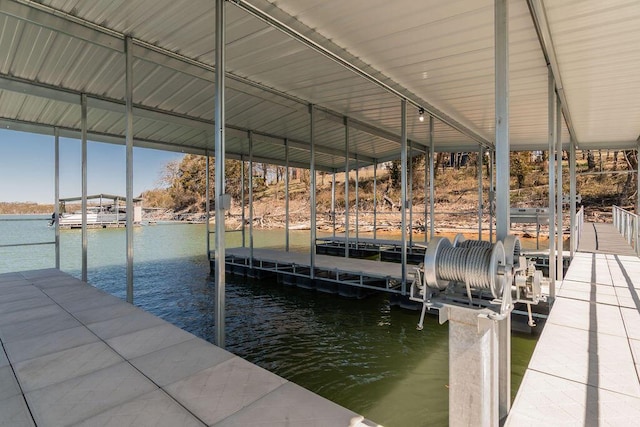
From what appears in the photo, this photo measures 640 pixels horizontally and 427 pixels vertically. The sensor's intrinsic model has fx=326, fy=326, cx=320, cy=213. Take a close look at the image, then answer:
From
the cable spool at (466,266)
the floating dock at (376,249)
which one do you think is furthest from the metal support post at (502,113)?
the floating dock at (376,249)

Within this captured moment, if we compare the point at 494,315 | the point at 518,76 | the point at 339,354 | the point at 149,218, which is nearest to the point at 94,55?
the point at 339,354

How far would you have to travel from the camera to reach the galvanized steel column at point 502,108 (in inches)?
89.6

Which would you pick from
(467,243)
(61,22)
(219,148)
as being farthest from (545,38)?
(61,22)

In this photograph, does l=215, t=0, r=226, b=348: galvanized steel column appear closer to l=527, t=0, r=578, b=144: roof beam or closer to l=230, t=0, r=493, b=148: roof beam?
l=230, t=0, r=493, b=148: roof beam

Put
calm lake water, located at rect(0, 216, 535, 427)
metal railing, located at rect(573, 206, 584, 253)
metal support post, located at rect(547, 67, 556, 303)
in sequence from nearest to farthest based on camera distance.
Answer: calm lake water, located at rect(0, 216, 535, 427)
metal support post, located at rect(547, 67, 556, 303)
metal railing, located at rect(573, 206, 584, 253)

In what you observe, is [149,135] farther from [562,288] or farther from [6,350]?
[562,288]

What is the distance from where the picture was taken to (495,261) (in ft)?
5.40

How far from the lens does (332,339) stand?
4.32 m

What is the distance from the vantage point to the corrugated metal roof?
10.3ft

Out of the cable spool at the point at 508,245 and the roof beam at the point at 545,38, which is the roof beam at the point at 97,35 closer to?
the roof beam at the point at 545,38

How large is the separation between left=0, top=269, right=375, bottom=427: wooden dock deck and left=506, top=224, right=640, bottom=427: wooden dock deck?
52.7 inches

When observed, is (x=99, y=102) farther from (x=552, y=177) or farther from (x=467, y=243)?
(x=552, y=177)

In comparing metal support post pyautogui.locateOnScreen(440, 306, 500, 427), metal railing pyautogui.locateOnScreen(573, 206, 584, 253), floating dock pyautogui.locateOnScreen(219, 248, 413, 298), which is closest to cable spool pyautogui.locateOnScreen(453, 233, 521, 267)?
metal support post pyautogui.locateOnScreen(440, 306, 500, 427)

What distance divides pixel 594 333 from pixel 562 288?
1.88m
